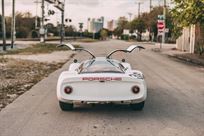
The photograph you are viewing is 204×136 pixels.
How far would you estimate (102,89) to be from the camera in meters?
8.96

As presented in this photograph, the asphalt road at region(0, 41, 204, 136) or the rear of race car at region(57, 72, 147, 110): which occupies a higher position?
the rear of race car at region(57, 72, 147, 110)

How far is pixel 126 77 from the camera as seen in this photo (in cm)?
907

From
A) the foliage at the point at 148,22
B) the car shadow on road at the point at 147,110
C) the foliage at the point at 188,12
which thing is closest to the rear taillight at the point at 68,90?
the car shadow on road at the point at 147,110

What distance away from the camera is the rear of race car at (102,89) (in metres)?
8.96

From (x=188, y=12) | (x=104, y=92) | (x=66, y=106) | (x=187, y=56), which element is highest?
(x=188, y=12)

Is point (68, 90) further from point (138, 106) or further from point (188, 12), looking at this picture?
point (188, 12)

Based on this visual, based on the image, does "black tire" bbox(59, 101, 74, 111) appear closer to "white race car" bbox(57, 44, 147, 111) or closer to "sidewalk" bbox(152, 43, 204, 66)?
"white race car" bbox(57, 44, 147, 111)

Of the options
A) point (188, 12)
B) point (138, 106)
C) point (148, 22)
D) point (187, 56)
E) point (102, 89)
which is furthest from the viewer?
point (148, 22)

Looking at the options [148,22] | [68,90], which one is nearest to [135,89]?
[68,90]

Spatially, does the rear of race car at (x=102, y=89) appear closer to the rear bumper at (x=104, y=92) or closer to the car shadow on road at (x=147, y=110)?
the rear bumper at (x=104, y=92)

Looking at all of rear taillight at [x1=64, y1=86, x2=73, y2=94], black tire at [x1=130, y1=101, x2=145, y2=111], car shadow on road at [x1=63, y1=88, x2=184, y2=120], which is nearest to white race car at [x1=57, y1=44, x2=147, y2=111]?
rear taillight at [x1=64, y1=86, x2=73, y2=94]

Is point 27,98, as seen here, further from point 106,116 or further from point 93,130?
point 93,130

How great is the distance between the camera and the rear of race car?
29.4ft

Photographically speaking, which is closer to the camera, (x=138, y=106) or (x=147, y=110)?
(x=138, y=106)
